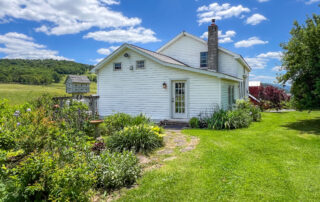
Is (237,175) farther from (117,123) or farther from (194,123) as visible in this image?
(194,123)

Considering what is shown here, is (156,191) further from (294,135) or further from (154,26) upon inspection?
(154,26)

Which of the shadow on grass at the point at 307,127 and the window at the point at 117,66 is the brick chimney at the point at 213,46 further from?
the window at the point at 117,66

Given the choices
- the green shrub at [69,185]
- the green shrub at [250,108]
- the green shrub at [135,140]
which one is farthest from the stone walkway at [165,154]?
the green shrub at [250,108]

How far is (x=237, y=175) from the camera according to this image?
3.80m

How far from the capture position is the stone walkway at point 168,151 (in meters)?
4.42

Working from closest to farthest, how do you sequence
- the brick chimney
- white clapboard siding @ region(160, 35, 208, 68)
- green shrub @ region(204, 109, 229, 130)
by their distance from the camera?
green shrub @ region(204, 109, 229, 130)
the brick chimney
white clapboard siding @ region(160, 35, 208, 68)

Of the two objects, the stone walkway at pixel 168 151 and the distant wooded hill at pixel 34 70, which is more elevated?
the distant wooded hill at pixel 34 70

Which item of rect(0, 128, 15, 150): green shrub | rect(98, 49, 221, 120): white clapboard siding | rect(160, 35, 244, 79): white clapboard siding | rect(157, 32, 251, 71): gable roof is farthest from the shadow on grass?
rect(0, 128, 15, 150): green shrub

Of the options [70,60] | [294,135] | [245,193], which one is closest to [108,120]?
[245,193]

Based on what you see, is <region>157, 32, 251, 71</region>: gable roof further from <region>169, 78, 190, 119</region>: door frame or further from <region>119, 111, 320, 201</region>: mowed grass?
<region>119, 111, 320, 201</region>: mowed grass

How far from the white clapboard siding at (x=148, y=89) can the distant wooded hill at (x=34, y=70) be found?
22951 millimetres

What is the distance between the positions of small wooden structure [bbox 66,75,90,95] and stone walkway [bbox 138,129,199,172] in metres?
32.4

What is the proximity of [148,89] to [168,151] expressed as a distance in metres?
6.64

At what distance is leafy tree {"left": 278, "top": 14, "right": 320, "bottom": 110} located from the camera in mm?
9039
